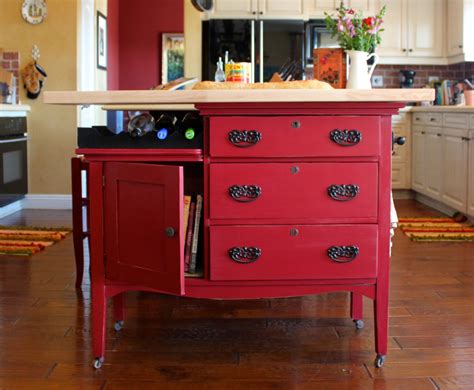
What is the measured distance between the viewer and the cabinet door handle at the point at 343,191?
93.8 inches

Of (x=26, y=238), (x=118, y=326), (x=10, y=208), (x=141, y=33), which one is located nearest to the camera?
(x=118, y=326)

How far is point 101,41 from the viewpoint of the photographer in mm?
8312

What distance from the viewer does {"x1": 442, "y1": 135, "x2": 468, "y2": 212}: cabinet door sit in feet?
18.6

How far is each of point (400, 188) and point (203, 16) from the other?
2.50 metres

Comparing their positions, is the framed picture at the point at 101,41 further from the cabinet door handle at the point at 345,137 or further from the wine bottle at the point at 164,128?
the cabinet door handle at the point at 345,137

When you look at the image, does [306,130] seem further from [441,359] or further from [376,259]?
[441,359]

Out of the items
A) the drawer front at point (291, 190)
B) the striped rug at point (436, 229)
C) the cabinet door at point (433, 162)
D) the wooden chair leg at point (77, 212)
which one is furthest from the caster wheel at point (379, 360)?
the cabinet door at point (433, 162)

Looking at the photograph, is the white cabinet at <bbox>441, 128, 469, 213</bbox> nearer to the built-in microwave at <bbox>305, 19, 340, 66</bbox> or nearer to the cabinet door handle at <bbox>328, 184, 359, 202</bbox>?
the built-in microwave at <bbox>305, 19, 340, 66</bbox>

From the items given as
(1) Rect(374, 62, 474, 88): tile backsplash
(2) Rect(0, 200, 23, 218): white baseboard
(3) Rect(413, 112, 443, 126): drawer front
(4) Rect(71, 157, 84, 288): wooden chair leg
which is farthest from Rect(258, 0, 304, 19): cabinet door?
(4) Rect(71, 157, 84, 288): wooden chair leg

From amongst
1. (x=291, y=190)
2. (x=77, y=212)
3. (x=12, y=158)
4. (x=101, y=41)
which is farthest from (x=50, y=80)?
(x=291, y=190)

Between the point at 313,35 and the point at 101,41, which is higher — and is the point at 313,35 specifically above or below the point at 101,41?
below

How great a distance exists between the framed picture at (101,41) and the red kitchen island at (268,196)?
5822mm

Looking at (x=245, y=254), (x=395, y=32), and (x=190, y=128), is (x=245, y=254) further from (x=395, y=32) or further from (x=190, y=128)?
(x=395, y=32)

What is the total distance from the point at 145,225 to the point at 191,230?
0.17 metres
